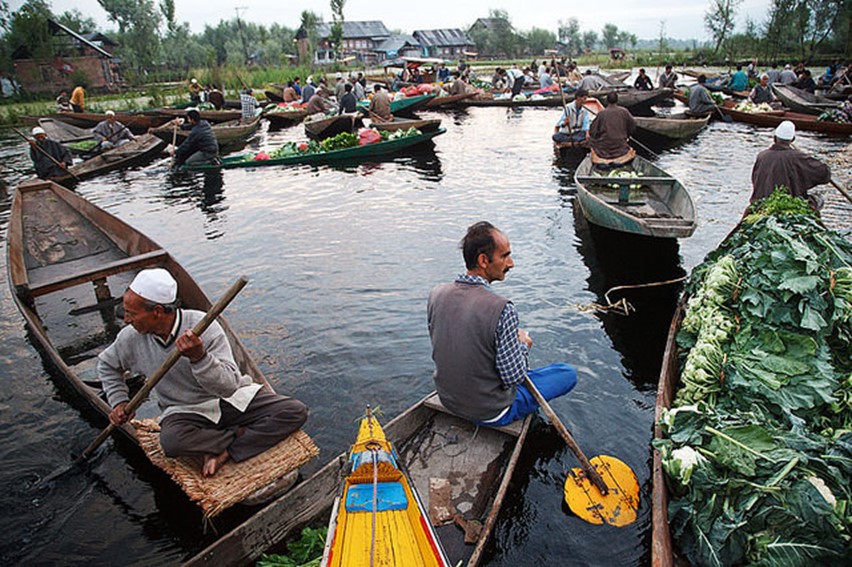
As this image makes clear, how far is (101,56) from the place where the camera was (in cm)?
4094

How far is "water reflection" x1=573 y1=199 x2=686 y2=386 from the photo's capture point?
586 centimetres

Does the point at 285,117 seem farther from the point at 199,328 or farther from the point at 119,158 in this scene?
the point at 199,328

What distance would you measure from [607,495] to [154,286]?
11.4 ft

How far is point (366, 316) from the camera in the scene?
22.8 feet

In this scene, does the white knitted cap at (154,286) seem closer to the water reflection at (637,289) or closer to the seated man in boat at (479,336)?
the seated man in boat at (479,336)

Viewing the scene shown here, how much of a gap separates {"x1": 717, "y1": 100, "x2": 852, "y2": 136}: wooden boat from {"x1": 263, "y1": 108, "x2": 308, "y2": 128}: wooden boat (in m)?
16.8

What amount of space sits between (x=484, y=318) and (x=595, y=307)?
4004 millimetres

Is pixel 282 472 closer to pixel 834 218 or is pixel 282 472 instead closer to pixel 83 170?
pixel 834 218

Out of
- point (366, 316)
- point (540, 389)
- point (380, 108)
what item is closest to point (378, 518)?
point (540, 389)

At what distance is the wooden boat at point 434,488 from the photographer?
9.77 ft

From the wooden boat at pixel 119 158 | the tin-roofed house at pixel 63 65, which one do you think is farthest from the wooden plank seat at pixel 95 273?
the tin-roofed house at pixel 63 65

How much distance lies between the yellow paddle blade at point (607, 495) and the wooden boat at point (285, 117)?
2086cm

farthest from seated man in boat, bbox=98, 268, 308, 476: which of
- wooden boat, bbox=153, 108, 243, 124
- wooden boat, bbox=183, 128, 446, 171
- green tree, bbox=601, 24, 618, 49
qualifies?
green tree, bbox=601, 24, 618, 49

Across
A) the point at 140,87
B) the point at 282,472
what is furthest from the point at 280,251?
the point at 140,87
